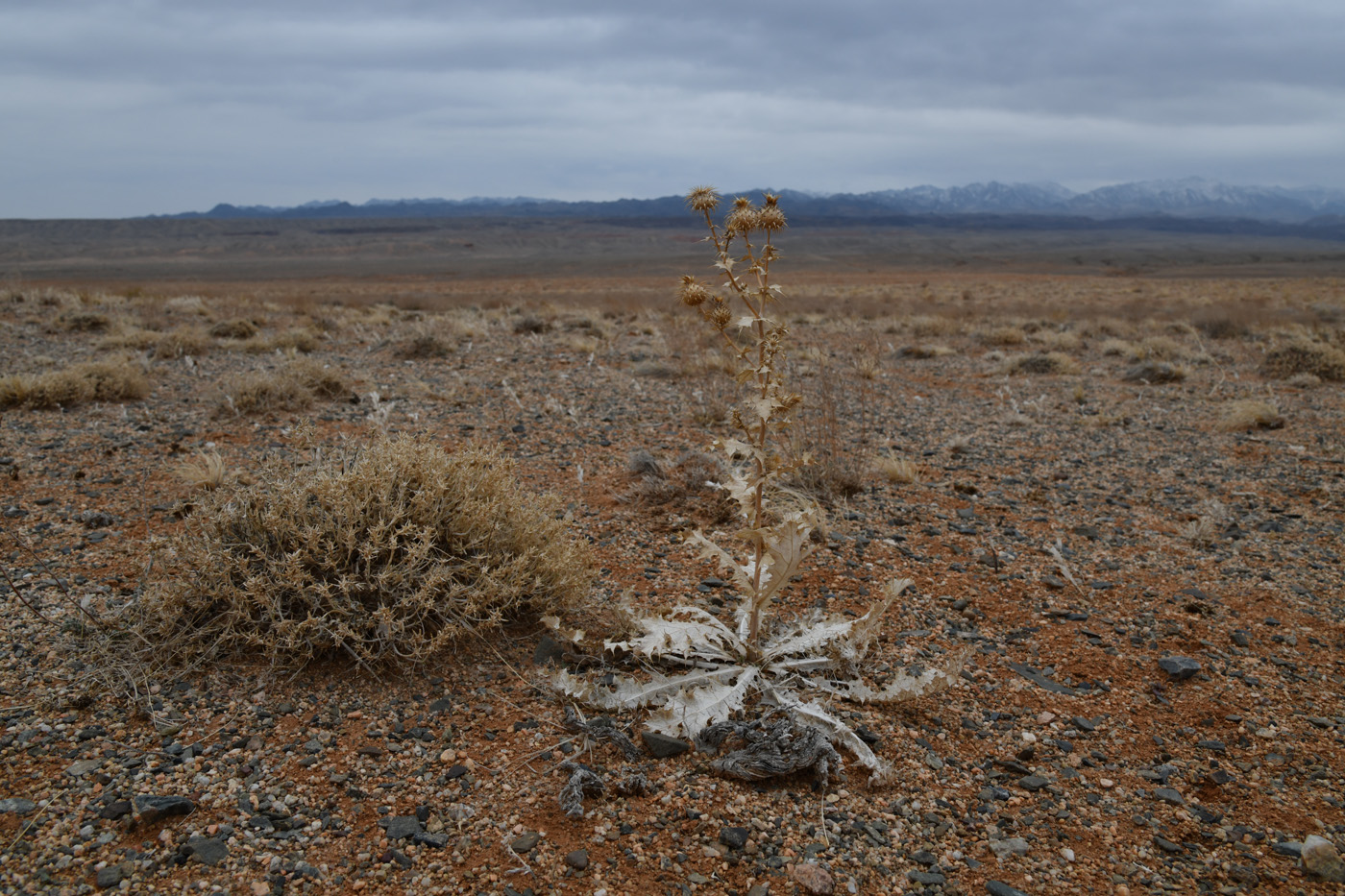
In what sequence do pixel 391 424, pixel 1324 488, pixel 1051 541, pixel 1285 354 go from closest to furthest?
pixel 1051 541 → pixel 1324 488 → pixel 391 424 → pixel 1285 354

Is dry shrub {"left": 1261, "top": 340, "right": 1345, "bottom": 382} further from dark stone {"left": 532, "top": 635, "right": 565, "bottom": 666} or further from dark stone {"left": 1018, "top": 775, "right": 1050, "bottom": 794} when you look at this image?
dark stone {"left": 532, "top": 635, "right": 565, "bottom": 666}

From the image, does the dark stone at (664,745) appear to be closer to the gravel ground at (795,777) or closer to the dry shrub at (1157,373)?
the gravel ground at (795,777)

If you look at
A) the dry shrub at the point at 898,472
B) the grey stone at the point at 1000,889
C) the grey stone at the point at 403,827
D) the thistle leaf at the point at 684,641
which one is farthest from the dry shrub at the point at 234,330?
the grey stone at the point at 1000,889

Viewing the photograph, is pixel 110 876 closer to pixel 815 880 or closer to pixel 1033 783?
pixel 815 880

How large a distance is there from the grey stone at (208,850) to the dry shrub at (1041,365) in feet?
39.2

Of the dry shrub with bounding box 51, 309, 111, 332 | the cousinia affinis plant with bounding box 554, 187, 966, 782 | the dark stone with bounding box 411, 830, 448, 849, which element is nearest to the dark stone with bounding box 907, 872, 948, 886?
the cousinia affinis plant with bounding box 554, 187, 966, 782

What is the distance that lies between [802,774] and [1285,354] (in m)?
12.0

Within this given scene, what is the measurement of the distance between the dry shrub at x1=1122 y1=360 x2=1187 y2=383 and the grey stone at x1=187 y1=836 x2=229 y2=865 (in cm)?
1208

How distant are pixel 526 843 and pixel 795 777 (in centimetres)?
97

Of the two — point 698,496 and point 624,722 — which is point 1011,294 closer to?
point 698,496

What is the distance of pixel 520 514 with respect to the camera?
358cm

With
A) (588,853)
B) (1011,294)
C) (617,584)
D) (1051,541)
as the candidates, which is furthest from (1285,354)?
(1011,294)

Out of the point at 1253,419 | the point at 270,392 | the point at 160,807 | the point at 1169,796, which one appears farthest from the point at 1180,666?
the point at 270,392

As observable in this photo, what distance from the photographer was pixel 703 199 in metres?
2.73
